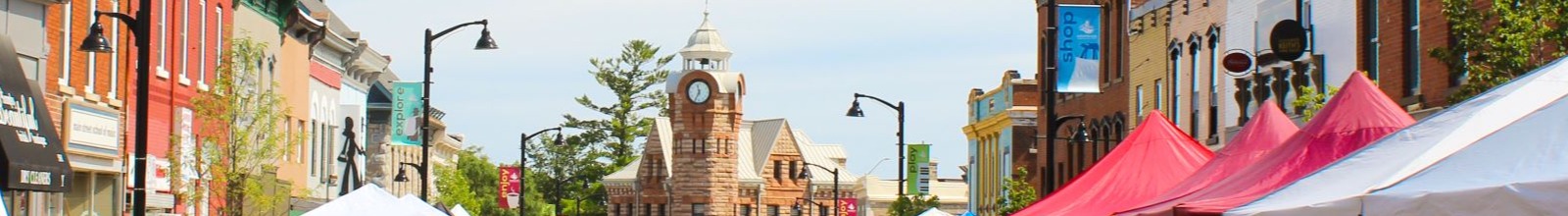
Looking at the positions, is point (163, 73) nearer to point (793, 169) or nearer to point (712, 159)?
point (712, 159)

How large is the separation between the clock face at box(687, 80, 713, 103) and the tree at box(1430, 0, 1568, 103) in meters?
113

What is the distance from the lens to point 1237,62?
3531cm

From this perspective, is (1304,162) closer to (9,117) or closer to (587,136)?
(9,117)

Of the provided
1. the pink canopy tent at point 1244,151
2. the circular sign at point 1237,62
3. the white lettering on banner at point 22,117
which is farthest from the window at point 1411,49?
the white lettering on banner at point 22,117

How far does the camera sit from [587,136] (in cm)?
14812

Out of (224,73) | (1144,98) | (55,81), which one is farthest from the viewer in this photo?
(1144,98)

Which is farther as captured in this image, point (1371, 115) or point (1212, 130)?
point (1212, 130)

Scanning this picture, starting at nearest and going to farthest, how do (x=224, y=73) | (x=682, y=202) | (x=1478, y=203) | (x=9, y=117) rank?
1. (x=1478, y=203)
2. (x=9, y=117)
3. (x=224, y=73)
4. (x=682, y=202)

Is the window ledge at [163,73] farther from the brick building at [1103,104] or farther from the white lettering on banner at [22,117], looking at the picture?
the brick building at [1103,104]

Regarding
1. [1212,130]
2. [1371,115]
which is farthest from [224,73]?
[1371,115]

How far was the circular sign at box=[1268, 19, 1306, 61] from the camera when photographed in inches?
1313

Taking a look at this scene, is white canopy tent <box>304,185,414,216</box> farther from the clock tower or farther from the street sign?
the clock tower

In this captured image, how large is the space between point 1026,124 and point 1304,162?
169 ft

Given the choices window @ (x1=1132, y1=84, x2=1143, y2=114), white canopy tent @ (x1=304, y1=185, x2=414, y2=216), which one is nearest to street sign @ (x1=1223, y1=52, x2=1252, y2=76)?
window @ (x1=1132, y1=84, x2=1143, y2=114)
